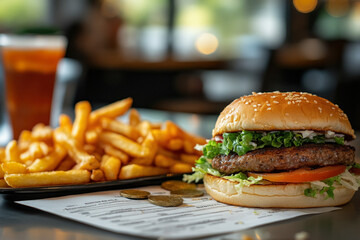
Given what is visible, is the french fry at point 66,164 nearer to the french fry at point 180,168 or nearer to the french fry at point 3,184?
the french fry at point 3,184

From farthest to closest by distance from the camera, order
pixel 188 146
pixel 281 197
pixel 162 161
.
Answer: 1. pixel 188 146
2. pixel 162 161
3. pixel 281 197

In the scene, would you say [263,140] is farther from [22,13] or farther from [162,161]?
[22,13]

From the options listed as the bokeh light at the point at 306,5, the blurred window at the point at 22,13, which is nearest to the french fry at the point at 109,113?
the blurred window at the point at 22,13

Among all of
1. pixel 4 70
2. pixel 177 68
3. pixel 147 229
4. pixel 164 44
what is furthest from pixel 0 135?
pixel 164 44

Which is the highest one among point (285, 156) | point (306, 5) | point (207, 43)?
point (306, 5)

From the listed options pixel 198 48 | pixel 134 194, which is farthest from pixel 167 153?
pixel 198 48

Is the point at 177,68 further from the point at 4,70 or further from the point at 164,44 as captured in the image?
the point at 4,70

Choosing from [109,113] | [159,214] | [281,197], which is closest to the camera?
[159,214]
